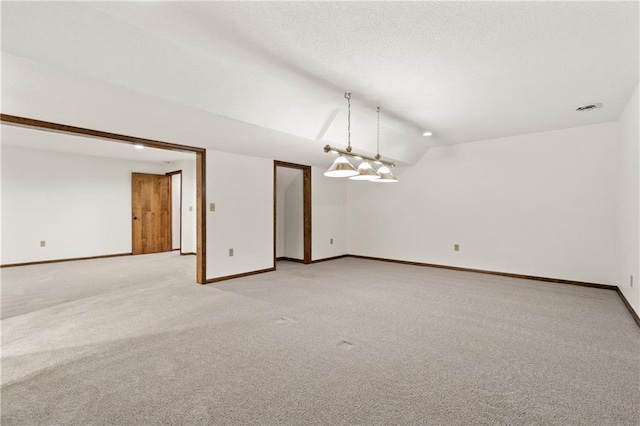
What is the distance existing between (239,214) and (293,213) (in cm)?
189

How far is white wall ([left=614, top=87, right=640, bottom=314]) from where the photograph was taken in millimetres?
3150

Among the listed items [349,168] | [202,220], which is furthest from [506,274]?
[202,220]

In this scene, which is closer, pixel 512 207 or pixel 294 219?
pixel 512 207

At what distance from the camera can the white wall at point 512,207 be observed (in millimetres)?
4434

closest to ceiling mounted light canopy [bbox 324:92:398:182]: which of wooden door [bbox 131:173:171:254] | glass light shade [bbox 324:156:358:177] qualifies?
glass light shade [bbox 324:156:358:177]

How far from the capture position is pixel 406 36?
85.3 inches

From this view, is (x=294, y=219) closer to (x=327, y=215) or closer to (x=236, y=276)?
(x=327, y=215)

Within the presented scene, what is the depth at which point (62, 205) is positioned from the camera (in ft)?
21.5

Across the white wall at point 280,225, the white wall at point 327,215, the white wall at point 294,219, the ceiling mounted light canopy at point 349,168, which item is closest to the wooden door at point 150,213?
the white wall at point 280,225

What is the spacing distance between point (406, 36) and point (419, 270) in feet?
14.4

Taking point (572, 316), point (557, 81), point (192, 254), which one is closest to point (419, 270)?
point (572, 316)

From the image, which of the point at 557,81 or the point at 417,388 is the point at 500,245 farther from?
the point at 417,388

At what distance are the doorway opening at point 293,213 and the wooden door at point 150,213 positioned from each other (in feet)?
11.1

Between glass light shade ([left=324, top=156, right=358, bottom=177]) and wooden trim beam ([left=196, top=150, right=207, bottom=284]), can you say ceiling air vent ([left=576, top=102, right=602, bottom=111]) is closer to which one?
glass light shade ([left=324, top=156, right=358, bottom=177])
